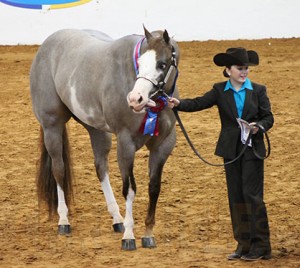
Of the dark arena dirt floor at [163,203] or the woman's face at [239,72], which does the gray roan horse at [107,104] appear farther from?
the woman's face at [239,72]

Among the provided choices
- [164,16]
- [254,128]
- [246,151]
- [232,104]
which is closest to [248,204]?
[246,151]

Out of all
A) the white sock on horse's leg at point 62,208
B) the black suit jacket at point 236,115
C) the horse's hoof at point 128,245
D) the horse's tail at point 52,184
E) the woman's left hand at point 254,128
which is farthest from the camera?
the horse's tail at point 52,184

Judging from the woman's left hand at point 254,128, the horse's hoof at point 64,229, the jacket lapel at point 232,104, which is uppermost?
the jacket lapel at point 232,104

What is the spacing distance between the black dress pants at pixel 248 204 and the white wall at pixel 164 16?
391 inches

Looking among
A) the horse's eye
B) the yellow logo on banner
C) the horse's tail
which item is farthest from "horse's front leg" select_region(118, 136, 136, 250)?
the yellow logo on banner

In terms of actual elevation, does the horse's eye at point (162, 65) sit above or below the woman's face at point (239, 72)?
above

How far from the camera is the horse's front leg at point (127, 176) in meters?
6.84

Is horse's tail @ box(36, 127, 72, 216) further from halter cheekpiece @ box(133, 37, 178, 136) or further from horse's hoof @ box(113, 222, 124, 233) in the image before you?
halter cheekpiece @ box(133, 37, 178, 136)

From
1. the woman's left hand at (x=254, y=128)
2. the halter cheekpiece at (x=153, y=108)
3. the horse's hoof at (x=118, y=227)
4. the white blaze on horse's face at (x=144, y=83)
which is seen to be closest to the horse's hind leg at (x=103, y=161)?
the horse's hoof at (x=118, y=227)

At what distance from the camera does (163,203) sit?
27.4 ft

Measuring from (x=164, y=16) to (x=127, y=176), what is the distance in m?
9.66

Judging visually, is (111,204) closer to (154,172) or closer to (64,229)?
(64,229)

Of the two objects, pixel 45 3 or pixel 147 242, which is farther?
pixel 45 3

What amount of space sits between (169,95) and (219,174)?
2765 millimetres
